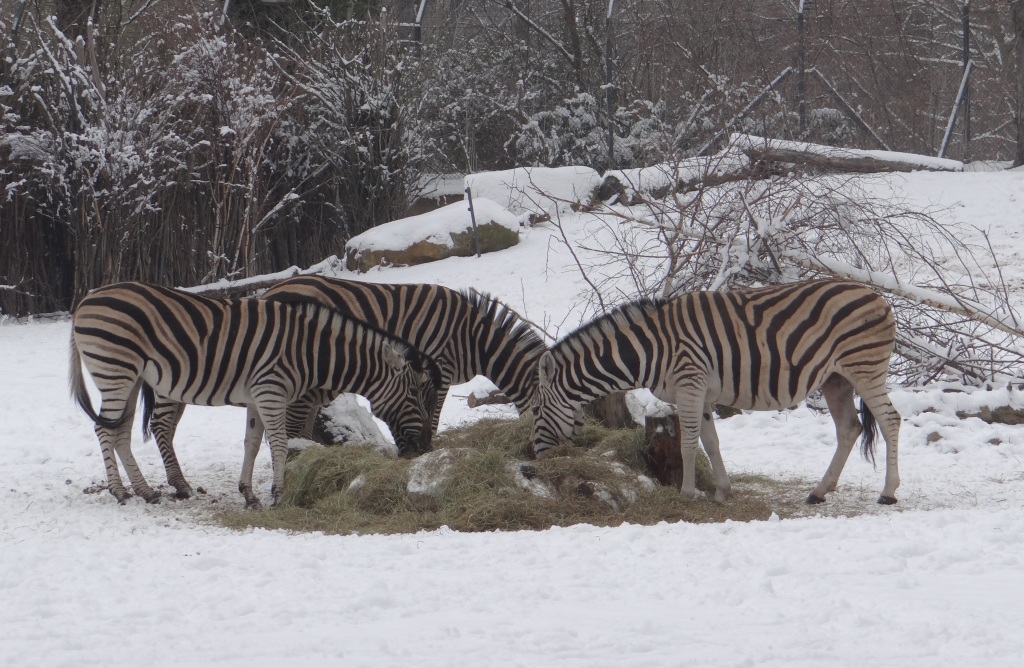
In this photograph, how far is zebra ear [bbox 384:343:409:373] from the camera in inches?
304

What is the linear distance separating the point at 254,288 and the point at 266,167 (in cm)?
267

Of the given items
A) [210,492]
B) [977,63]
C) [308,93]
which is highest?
[977,63]

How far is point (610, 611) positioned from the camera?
14.9 ft

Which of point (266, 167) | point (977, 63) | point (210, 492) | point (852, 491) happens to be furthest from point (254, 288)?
point (977, 63)

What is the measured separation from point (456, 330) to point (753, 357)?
2.53 m

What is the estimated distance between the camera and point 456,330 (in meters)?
8.55

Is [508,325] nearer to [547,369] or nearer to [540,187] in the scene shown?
[547,369]

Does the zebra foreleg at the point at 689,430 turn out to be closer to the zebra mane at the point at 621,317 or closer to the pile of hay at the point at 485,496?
the pile of hay at the point at 485,496

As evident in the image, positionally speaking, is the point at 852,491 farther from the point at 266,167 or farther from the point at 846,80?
the point at 846,80

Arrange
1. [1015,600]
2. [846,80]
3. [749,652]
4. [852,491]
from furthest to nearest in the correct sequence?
[846,80]
[852,491]
[1015,600]
[749,652]

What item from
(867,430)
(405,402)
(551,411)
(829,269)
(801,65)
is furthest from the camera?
(801,65)

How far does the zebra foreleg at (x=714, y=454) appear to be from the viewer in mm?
7062

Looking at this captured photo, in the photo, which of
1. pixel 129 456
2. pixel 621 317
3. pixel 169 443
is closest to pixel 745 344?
pixel 621 317

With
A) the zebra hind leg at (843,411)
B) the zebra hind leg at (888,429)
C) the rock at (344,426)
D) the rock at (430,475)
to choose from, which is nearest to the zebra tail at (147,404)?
the rock at (344,426)
